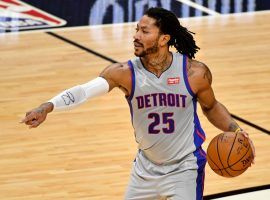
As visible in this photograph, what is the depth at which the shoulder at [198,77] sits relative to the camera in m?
6.32

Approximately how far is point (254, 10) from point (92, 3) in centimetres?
276

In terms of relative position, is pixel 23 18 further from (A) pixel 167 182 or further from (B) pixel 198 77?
(A) pixel 167 182

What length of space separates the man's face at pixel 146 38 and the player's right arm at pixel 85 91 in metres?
0.17

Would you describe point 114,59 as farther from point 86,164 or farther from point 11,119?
point 86,164

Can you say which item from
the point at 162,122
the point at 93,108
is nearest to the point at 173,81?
the point at 162,122

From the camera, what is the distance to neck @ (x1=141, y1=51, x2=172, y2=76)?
6363 millimetres

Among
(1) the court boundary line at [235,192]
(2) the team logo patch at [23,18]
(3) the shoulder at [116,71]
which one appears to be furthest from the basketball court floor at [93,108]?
(3) the shoulder at [116,71]

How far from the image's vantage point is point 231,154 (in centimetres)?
627

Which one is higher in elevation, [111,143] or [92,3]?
[92,3]

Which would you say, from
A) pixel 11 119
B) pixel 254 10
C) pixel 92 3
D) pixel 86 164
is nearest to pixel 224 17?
pixel 254 10

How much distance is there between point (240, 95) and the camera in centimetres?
1096

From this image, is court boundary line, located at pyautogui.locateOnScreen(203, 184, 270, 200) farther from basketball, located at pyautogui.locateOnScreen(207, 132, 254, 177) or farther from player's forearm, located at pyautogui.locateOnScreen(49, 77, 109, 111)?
player's forearm, located at pyautogui.locateOnScreen(49, 77, 109, 111)

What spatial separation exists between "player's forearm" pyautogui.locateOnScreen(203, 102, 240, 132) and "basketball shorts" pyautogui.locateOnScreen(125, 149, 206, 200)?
27 centimetres

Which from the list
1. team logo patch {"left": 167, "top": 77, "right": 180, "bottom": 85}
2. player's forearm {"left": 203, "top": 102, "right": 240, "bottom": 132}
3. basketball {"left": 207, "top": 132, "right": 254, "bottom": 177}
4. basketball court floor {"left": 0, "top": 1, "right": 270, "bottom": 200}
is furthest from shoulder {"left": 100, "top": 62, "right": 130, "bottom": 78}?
basketball court floor {"left": 0, "top": 1, "right": 270, "bottom": 200}
